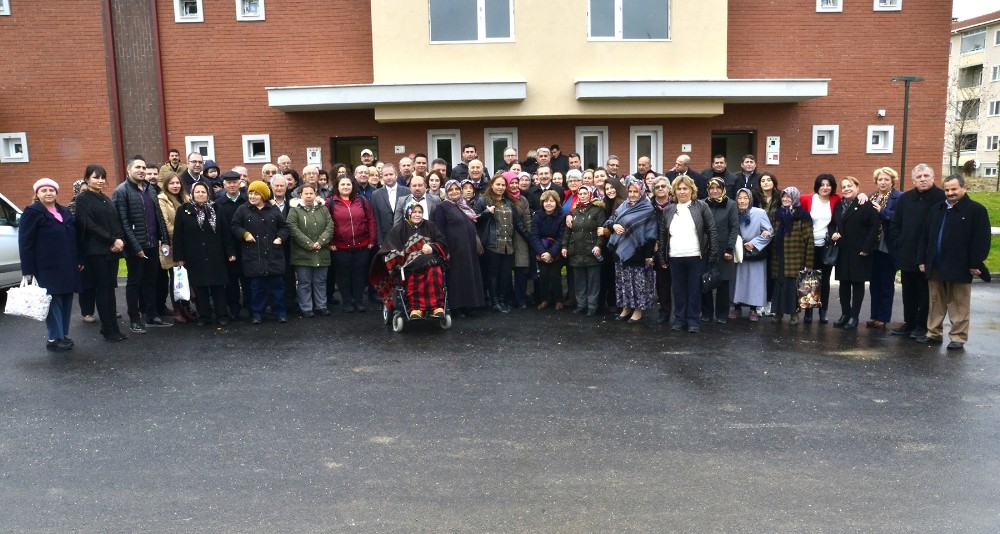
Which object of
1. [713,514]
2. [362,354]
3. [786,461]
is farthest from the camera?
[362,354]

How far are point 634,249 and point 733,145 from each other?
32.2 ft

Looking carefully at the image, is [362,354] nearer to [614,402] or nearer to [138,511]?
[614,402]

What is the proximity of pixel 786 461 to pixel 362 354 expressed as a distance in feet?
14.8

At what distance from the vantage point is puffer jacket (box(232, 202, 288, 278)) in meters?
9.77

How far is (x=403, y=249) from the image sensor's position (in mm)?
9570

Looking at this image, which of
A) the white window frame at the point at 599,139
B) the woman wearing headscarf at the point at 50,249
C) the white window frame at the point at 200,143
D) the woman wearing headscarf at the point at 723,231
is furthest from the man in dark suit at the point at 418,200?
the white window frame at the point at 200,143

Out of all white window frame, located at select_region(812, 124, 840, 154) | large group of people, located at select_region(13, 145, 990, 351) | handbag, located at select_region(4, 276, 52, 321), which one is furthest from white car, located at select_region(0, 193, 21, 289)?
white window frame, located at select_region(812, 124, 840, 154)

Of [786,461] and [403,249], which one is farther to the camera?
[403,249]

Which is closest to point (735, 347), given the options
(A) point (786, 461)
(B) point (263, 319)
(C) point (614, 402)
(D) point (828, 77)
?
(C) point (614, 402)

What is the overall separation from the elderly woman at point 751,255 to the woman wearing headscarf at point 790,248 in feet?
0.53

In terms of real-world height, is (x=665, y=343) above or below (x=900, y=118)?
below

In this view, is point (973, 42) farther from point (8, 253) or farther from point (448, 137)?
point (8, 253)

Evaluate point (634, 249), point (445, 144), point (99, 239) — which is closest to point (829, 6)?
point (445, 144)

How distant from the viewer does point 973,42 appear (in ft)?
196
